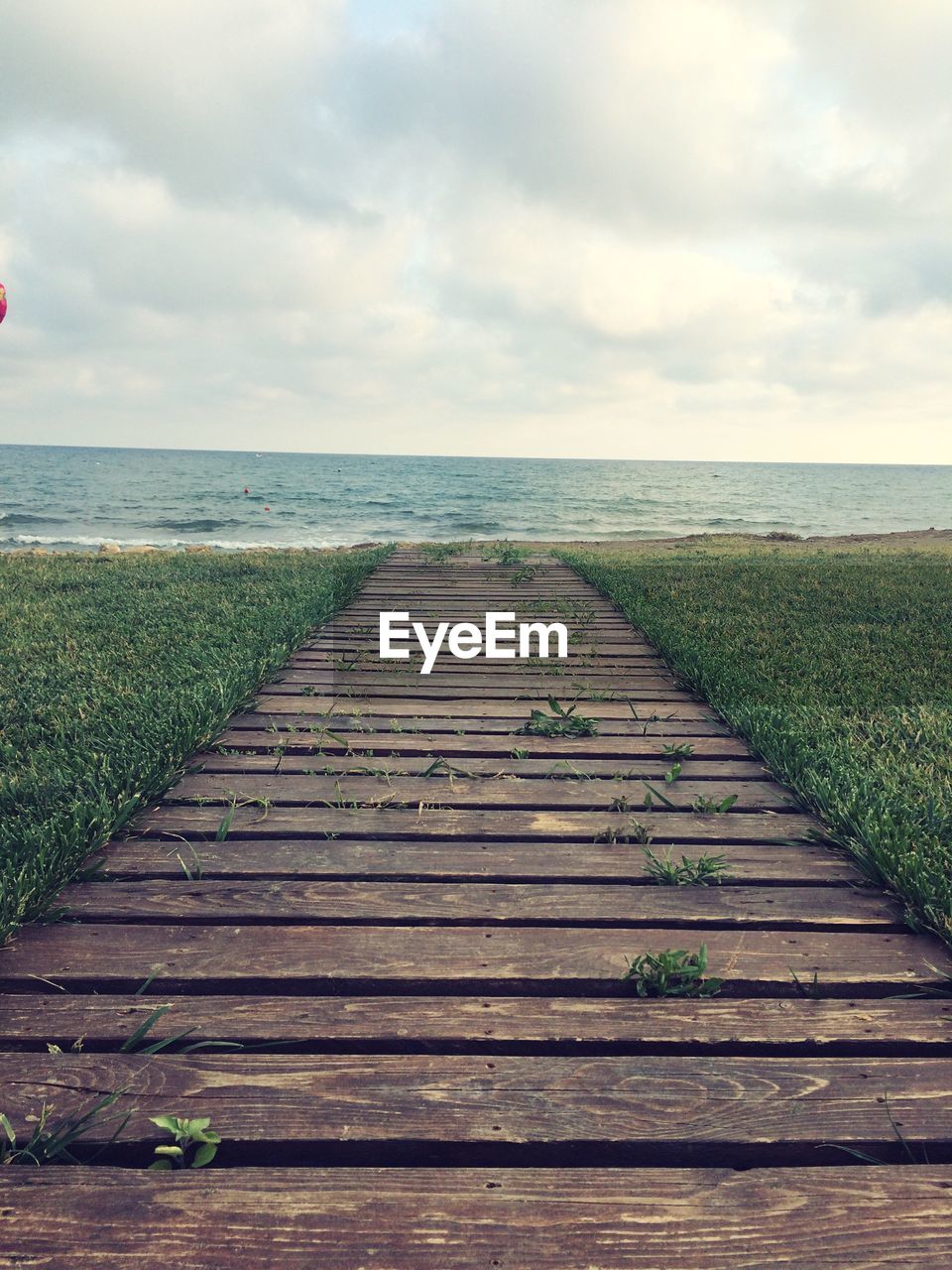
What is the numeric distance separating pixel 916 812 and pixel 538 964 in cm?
161

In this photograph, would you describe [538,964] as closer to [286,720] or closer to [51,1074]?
[51,1074]

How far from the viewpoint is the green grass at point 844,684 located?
8.04 feet

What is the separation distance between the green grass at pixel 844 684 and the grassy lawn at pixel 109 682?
2.51 m

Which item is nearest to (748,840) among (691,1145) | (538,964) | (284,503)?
(538,964)

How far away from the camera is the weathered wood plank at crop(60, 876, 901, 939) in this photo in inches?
81.5

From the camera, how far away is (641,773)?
3135 mm

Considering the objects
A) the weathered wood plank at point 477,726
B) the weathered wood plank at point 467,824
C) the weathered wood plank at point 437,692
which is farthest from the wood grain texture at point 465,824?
the weathered wood plank at point 437,692

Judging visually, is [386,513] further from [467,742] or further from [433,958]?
[433,958]

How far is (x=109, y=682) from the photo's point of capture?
13.7ft

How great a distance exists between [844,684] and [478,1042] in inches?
138

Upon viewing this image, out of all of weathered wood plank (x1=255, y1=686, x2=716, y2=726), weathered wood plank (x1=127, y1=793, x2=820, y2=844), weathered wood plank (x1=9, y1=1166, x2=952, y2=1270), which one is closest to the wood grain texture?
weathered wood plank (x1=127, y1=793, x2=820, y2=844)

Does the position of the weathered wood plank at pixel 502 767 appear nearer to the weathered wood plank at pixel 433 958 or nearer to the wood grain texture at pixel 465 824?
the wood grain texture at pixel 465 824

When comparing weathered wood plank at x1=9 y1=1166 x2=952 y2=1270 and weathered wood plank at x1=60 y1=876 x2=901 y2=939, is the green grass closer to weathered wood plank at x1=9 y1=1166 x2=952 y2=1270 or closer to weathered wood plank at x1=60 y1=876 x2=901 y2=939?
weathered wood plank at x1=60 y1=876 x2=901 y2=939

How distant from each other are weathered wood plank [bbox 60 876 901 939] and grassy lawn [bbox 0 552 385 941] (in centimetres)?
26
